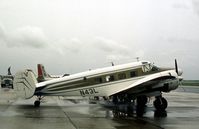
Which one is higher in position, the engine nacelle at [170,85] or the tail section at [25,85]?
the tail section at [25,85]

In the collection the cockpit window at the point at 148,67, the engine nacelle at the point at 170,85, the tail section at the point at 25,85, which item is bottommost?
the engine nacelle at the point at 170,85

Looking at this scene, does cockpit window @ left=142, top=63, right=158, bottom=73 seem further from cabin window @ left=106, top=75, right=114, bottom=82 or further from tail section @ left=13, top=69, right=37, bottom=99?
tail section @ left=13, top=69, right=37, bottom=99

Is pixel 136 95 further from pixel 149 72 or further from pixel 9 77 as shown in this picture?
pixel 9 77

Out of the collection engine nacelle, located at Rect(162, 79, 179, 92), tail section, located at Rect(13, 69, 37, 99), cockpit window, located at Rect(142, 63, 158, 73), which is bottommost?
engine nacelle, located at Rect(162, 79, 179, 92)

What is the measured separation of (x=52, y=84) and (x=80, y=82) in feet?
6.30

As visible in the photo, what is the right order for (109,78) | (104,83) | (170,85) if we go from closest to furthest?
(170,85), (104,83), (109,78)

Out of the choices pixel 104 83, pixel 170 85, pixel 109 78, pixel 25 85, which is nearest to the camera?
pixel 170 85

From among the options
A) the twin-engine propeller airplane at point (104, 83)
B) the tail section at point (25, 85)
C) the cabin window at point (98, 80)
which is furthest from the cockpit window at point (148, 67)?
the tail section at point (25, 85)

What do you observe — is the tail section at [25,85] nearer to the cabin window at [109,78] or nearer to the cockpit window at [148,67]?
the cabin window at [109,78]

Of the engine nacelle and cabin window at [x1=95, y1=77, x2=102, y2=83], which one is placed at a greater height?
cabin window at [x1=95, y1=77, x2=102, y2=83]

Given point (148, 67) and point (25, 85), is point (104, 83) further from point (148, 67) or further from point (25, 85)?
point (25, 85)

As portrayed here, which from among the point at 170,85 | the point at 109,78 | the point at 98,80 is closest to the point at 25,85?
the point at 98,80

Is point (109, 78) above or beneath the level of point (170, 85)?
above

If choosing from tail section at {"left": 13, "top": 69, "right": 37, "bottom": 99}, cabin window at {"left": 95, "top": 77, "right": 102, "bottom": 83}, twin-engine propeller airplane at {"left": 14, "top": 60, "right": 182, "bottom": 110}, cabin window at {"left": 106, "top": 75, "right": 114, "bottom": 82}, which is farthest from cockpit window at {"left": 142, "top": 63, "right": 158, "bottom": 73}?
tail section at {"left": 13, "top": 69, "right": 37, "bottom": 99}
